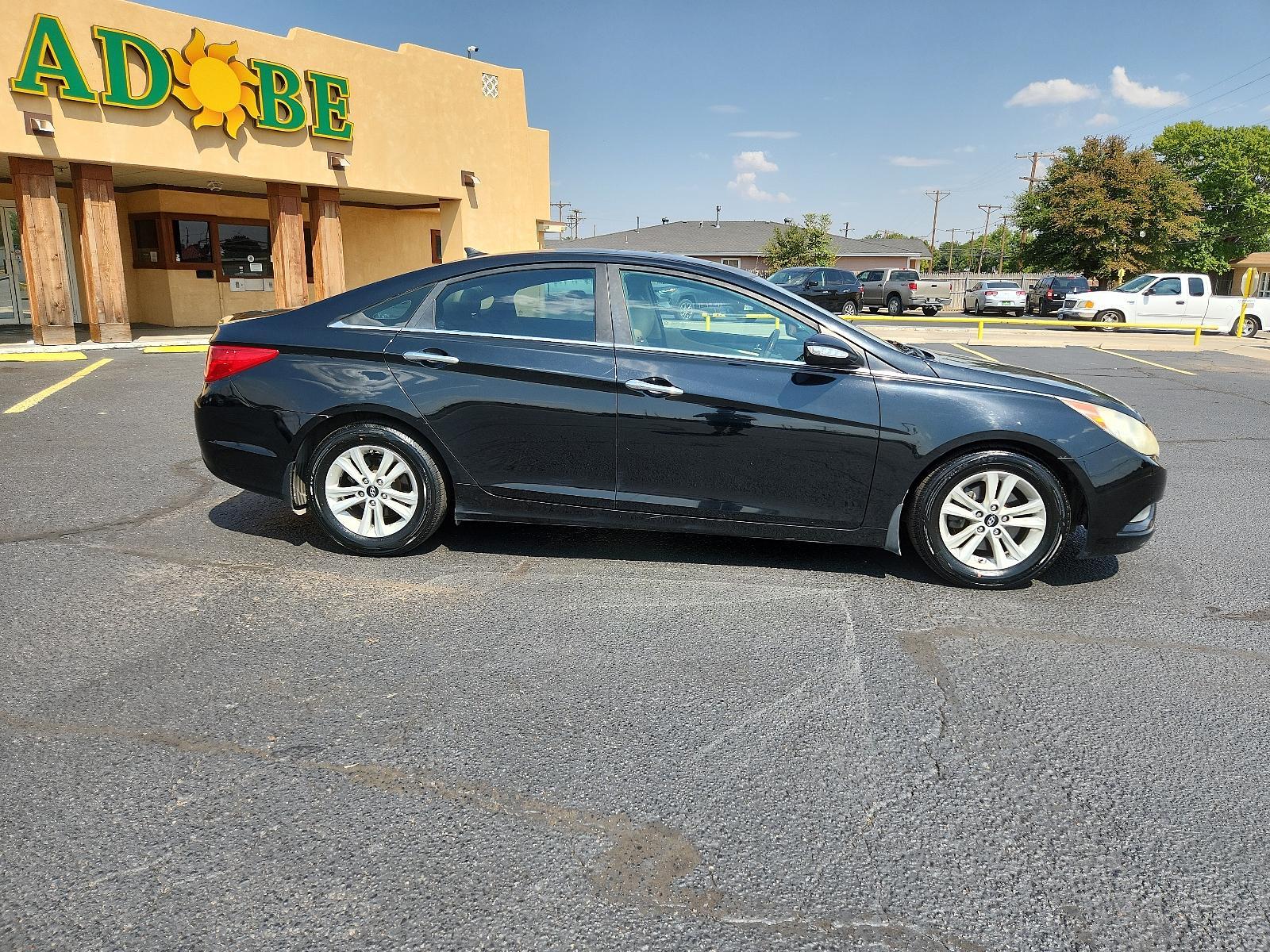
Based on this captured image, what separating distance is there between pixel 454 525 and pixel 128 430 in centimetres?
450

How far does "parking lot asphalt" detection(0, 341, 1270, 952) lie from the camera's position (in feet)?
7.57

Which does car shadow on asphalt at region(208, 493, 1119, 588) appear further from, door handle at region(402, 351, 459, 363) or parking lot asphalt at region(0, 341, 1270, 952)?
door handle at region(402, 351, 459, 363)

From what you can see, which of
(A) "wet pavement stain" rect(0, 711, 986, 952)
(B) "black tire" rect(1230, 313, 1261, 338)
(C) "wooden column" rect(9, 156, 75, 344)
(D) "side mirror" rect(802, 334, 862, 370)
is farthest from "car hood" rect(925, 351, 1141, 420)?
(B) "black tire" rect(1230, 313, 1261, 338)

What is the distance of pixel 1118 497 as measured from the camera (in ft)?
14.8

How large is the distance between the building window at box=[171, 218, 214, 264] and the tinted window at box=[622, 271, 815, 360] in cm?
1799

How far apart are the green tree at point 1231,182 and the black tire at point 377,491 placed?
8077 cm

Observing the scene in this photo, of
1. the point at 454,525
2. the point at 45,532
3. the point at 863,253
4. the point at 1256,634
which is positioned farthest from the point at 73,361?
the point at 863,253

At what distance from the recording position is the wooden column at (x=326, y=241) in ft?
61.7

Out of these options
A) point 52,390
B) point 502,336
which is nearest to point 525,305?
point 502,336

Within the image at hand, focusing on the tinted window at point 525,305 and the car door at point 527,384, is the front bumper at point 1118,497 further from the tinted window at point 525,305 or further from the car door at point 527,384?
the tinted window at point 525,305

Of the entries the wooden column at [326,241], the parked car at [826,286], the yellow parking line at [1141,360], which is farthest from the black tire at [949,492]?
the parked car at [826,286]

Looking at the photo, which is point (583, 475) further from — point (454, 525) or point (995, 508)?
point (995, 508)

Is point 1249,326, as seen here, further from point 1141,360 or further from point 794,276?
point 794,276

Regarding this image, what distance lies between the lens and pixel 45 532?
5.22 m
